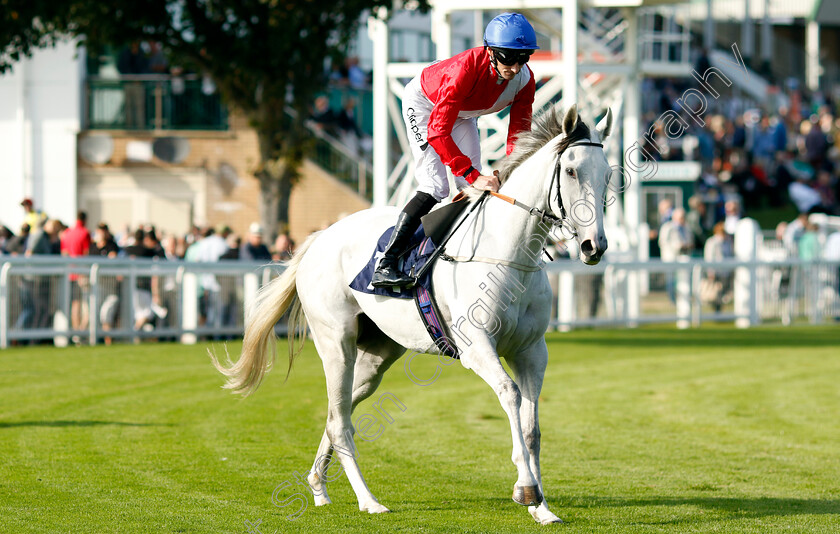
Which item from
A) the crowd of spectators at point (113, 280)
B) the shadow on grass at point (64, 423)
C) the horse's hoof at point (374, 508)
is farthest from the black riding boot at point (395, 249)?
the crowd of spectators at point (113, 280)

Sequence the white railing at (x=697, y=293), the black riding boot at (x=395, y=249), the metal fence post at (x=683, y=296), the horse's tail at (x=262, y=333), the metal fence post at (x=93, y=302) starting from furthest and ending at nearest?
1. the metal fence post at (x=683, y=296)
2. the white railing at (x=697, y=293)
3. the metal fence post at (x=93, y=302)
4. the horse's tail at (x=262, y=333)
5. the black riding boot at (x=395, y=249)

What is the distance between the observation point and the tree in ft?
57.0

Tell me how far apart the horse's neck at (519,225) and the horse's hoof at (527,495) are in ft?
3.56

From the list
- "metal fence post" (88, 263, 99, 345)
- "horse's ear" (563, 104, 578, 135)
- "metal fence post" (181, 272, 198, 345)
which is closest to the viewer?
"horse's ear" (563, 104, 578, 135)

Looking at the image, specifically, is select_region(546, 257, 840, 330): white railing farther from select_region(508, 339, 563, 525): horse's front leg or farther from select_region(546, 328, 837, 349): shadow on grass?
select_region(508, 339, 563, 525): horse's front leg

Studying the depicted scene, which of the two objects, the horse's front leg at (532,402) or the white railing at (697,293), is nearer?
the horse's front leg at (532,402)

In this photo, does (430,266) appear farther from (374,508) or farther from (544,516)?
(544,516)

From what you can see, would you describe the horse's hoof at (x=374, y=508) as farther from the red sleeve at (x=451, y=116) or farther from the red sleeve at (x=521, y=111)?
the red sleeve at (x=521, y=111)

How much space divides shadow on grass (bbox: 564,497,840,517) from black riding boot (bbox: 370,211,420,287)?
151cm

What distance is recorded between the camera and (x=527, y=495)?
5098 mm

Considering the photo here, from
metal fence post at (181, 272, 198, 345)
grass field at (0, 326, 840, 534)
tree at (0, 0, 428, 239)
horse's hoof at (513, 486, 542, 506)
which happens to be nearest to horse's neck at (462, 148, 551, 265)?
horse's hoof at (513, 486, 542, 506)

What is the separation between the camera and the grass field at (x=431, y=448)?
566cm

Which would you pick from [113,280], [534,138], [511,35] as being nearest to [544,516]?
[534,138]

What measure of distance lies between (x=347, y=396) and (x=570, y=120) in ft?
6.48
